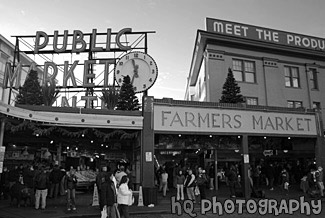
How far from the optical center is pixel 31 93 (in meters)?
22.4

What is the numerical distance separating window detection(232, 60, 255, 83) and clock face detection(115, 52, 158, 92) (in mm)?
6858

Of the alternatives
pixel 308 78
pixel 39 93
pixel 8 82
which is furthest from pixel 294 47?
pixel 8 82

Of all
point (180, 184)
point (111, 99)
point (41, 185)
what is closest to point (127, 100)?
point (111, 99)

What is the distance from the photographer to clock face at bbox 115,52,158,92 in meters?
24.0

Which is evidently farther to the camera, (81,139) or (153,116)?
(81,139)

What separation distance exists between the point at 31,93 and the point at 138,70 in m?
8.00

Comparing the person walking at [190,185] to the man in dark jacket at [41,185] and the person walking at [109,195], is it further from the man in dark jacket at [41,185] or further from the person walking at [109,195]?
the man in dark jacket at [41,185]

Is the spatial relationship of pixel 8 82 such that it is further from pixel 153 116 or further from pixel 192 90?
pixel 192 90

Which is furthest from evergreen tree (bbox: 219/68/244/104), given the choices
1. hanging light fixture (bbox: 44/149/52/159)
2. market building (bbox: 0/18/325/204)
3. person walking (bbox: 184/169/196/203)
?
hanging light fixture (bbox: 44/149/52/159)

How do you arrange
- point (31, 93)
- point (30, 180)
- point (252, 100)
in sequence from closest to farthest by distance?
point (30, 180), point (31, 93), point (252, 100)

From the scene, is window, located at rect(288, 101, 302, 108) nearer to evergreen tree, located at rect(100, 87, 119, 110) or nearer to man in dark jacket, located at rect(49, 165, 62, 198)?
evergreen tree, located at rect(100, 87, 119, 110)

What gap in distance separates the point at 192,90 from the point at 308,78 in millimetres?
15296

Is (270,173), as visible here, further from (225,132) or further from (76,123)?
(76,123)

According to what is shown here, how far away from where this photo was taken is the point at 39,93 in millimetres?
22641
